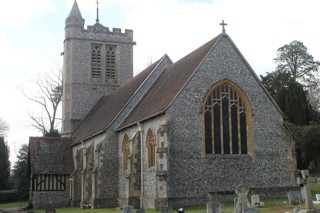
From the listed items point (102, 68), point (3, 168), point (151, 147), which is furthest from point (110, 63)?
point (3, 168)

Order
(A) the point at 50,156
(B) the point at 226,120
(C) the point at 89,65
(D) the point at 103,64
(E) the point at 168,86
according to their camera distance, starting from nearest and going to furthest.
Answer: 1. (B) the point at 226,120
2. (E) the point at 168,86
3. (A) the point at 50,156
4. (C) the point at 89,65
5. (D) the point at 103,64

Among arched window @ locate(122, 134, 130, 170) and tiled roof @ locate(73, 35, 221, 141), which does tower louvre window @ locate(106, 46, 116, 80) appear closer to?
tiled roof @ locate(73, 35, 221, 141)

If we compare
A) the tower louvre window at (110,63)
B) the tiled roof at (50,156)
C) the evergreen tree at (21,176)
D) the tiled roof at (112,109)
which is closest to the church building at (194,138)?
the tiled roof at (112,109)

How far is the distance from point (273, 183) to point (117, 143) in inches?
387

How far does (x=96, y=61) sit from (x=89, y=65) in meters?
0.79

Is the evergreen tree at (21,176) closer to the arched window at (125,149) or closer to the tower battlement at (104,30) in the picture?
the tower battlement at (104,30)

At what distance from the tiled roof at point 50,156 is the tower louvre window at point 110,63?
6.81 metres

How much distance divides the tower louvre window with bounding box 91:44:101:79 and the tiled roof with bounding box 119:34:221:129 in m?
12.8

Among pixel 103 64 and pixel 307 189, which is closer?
pixel 307 189

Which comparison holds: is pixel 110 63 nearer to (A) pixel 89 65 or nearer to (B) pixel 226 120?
(A) pixel 89 65

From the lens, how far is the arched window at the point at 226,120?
72.4 feet

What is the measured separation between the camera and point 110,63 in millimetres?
40969

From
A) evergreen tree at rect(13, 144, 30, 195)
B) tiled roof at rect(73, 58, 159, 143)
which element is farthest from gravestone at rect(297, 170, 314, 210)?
evergreen tree at rect(13, 144, 30, 195)

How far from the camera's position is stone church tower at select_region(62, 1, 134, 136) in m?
39.8
